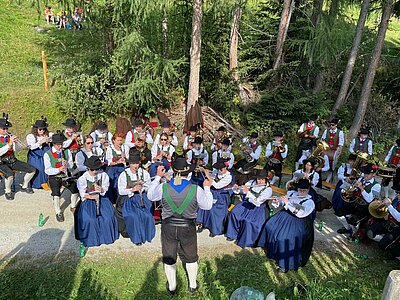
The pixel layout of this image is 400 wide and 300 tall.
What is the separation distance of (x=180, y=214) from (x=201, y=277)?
4.93 ft

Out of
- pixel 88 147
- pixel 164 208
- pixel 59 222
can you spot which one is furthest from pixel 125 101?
pixel 164 208

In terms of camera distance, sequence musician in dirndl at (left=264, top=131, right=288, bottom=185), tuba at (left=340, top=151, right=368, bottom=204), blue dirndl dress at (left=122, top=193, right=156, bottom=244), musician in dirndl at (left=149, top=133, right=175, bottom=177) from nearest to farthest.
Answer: blue dirndl dress at (left=122, top=193, right=156, bottom=244), tuba at (left=340, top=151, right=368, bottom=204), musician in dirndl at (left=149, top=133, right=175, bottom=177), musician in dirndl at (left=264, top=131, right=288, bottom=185)

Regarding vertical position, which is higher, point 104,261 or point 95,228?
point 95,228

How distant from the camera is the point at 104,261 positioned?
6.68 metres

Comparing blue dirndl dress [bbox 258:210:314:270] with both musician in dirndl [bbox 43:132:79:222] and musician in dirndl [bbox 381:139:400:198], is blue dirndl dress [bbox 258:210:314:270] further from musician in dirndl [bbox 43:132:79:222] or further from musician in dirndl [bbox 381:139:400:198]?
musician in dirndl [bbox 43:132:79:222]

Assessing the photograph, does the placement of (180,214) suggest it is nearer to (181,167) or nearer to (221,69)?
(181,167)

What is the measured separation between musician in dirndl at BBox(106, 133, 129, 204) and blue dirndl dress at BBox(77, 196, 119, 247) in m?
1.11

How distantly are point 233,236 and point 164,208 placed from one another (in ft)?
7.29

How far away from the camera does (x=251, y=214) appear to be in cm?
716

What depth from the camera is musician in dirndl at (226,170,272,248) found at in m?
6.88

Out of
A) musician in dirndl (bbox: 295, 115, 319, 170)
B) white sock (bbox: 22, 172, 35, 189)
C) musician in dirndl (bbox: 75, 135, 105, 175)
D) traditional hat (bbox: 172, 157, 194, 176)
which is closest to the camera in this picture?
traditional hat (bbox: 172, 157, 194, 176)

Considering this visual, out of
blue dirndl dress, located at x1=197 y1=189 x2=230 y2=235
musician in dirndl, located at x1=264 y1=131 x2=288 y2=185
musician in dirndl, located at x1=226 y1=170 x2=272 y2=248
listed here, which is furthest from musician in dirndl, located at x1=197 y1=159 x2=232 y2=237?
musician in dirndl, located at x1=264 y1=131 x2=288 y2=185

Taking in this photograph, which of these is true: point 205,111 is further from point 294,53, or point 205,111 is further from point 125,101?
point 294,53

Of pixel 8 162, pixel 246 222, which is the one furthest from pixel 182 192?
pixel 8 162
